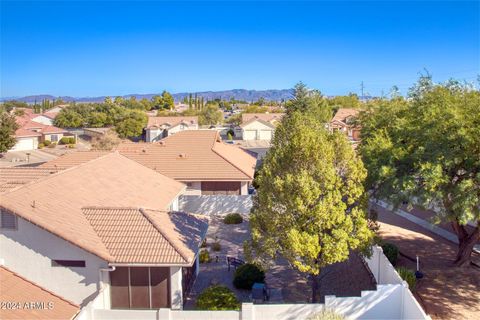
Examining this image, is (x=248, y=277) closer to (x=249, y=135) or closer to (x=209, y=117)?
(x=249, y=135)

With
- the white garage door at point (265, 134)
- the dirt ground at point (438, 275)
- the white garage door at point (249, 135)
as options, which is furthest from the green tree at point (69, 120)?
the dirt ground at point (438, 275)

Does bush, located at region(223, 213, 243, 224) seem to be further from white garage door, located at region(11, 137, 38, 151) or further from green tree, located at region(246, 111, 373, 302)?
white garage door, located at region(11, 137, 38, 151)

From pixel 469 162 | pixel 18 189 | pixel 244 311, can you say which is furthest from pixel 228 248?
pixel 469 162

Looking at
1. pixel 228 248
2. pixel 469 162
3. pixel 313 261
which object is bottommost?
pixel 228 248

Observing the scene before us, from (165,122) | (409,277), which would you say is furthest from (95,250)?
(165,122)

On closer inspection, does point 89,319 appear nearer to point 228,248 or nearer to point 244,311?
point 244,311

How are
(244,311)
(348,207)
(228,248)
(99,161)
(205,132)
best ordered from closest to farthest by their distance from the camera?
(244,311) < (348,207) < (228,248) < (99,161) < (205,132)

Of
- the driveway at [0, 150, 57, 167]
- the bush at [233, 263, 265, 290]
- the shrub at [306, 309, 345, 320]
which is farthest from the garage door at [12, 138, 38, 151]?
the shrub at [306, 309, 345, 320]
